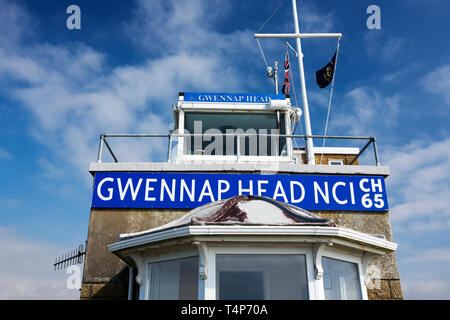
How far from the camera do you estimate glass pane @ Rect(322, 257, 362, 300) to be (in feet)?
19.1

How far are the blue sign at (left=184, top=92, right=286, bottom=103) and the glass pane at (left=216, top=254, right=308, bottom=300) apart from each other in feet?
24.8

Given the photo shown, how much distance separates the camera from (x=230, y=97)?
12.6 metres

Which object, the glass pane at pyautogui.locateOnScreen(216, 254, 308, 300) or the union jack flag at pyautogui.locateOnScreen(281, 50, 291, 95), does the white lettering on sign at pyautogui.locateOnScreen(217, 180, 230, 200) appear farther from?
the union jack flag at pyautogui.locateOnScreen(281, 50, 291, 95)

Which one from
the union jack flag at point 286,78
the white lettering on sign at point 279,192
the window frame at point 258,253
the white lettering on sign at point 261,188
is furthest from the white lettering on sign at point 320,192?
the union jack flag at point 286,78

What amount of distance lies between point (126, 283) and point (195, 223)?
10.0ft

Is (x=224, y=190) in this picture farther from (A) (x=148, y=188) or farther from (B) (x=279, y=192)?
(A) (x=148, y=188)

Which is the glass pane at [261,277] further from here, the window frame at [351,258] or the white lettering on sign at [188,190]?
the white lettering on sign at [188,190]

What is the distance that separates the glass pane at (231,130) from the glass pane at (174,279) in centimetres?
598

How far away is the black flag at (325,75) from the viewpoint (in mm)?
14820

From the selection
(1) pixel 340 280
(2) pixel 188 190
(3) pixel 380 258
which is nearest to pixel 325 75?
(3) pixel 380 258

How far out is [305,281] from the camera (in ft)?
18.4

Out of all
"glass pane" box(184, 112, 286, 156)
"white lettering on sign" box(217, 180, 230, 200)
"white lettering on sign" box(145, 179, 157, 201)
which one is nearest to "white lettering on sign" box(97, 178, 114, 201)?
"white lettering on sign" box(145, 179, 157, 201)
